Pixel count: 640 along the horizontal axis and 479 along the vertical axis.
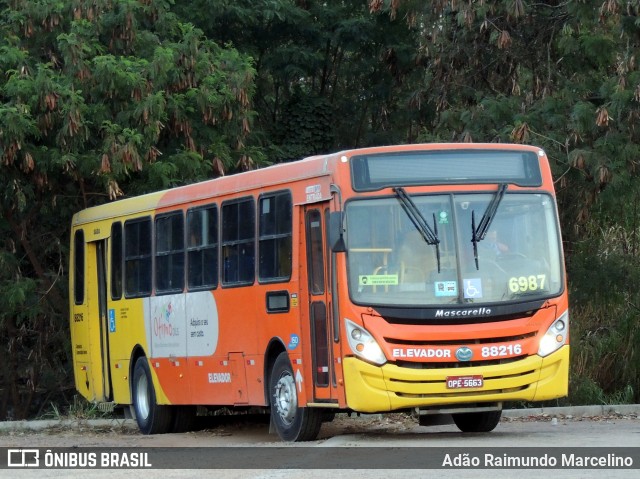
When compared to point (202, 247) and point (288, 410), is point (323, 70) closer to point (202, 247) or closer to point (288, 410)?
point (202, 247)

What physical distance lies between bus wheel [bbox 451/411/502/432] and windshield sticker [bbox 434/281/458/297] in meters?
2.13

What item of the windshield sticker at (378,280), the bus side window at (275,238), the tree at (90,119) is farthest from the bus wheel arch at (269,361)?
the tree at (90,119)

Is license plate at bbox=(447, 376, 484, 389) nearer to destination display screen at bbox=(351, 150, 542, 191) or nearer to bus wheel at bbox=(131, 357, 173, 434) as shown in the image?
destination display screen at bbox=(351, 150, 542, 191)

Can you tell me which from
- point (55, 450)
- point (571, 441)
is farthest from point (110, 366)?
point (571, 441)

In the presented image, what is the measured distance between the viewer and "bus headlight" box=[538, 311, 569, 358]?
13.8m

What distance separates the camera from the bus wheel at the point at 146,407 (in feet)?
62.0

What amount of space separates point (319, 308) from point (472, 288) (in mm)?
1612

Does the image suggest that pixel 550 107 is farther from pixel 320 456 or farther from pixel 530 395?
pixel 320 456

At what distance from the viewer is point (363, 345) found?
13477mm

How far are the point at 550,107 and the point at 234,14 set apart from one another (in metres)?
8.13

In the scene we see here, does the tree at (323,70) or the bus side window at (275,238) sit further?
the tree at (323,70)

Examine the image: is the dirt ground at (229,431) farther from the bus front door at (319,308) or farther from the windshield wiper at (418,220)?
the windshield wiper at (418,220)

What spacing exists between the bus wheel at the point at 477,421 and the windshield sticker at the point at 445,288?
213cm

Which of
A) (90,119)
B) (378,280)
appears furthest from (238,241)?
(90,119)
